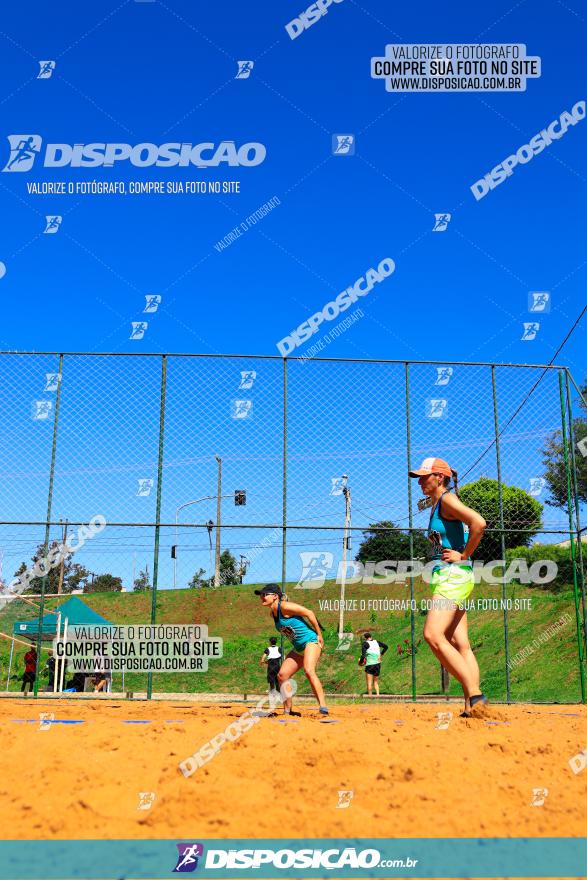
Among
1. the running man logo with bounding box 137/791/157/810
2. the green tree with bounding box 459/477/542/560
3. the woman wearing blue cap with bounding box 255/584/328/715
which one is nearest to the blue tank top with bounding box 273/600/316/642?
the woman wearing blue cap with bounding box 255/584/328/715

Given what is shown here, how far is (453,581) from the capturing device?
5516 mm

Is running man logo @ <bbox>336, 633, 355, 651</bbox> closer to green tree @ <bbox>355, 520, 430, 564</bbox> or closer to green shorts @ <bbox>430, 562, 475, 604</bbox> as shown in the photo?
green tree @ <bbox>355, 520, 430, 564</bbox>

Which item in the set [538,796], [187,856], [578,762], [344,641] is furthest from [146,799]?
[344,641]

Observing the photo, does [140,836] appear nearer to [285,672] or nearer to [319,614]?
[285,672]

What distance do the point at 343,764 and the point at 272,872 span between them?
39.8 inches

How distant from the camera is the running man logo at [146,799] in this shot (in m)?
3.38

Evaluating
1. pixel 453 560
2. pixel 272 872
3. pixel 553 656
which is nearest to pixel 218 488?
pixel 453 560

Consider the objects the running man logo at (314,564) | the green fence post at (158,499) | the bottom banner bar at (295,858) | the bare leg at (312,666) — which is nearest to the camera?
the bottom banner bar at (295,858)

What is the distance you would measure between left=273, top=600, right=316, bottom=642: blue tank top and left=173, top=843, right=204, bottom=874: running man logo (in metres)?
4.67

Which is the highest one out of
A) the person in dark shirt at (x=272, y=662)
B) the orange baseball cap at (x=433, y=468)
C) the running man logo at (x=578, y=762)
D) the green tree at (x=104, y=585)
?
the orange baseball cap at (x=433, y=468)

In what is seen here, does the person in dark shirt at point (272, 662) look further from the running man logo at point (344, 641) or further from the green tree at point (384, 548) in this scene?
the running man logo at point (344, 641)

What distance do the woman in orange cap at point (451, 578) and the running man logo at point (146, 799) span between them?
94.5 inches

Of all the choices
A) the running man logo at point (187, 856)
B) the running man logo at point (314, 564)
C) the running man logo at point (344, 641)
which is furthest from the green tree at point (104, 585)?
the running man logo at point (187, 856)

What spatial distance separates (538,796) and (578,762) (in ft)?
Result: 2.26
